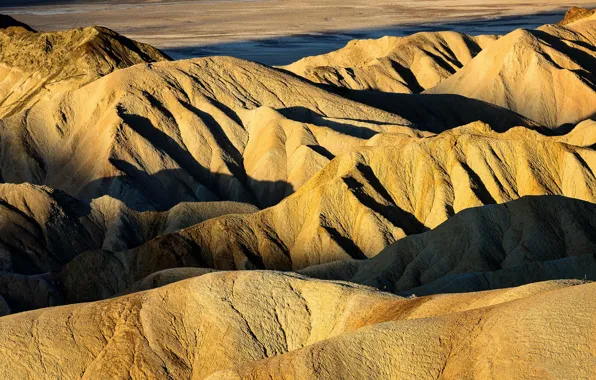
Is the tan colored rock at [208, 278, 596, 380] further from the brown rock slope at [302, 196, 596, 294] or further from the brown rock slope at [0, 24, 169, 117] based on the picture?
the brown rock slope at [0, 24, 169, 117]

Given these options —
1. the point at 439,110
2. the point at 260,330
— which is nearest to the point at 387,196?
the point at 260,330

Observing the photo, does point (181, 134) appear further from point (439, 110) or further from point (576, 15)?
point (576, 15)

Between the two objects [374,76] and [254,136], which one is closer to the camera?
[254,136]

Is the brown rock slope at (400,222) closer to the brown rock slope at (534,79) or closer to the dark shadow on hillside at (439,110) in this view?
the dark shadow on hillside at (439,110)

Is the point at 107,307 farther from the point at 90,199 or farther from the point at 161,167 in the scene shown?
the point at 161,167

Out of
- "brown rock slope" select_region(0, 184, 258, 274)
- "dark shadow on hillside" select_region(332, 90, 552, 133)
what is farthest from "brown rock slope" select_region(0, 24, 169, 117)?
"brown rock slope" select_region(0, 184, 258, 274)

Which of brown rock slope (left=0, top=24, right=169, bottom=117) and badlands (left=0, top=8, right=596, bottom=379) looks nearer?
badlands (left=0, top=8, right=596, bottom=379)

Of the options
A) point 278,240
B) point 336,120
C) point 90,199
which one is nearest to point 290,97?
point 336,120
